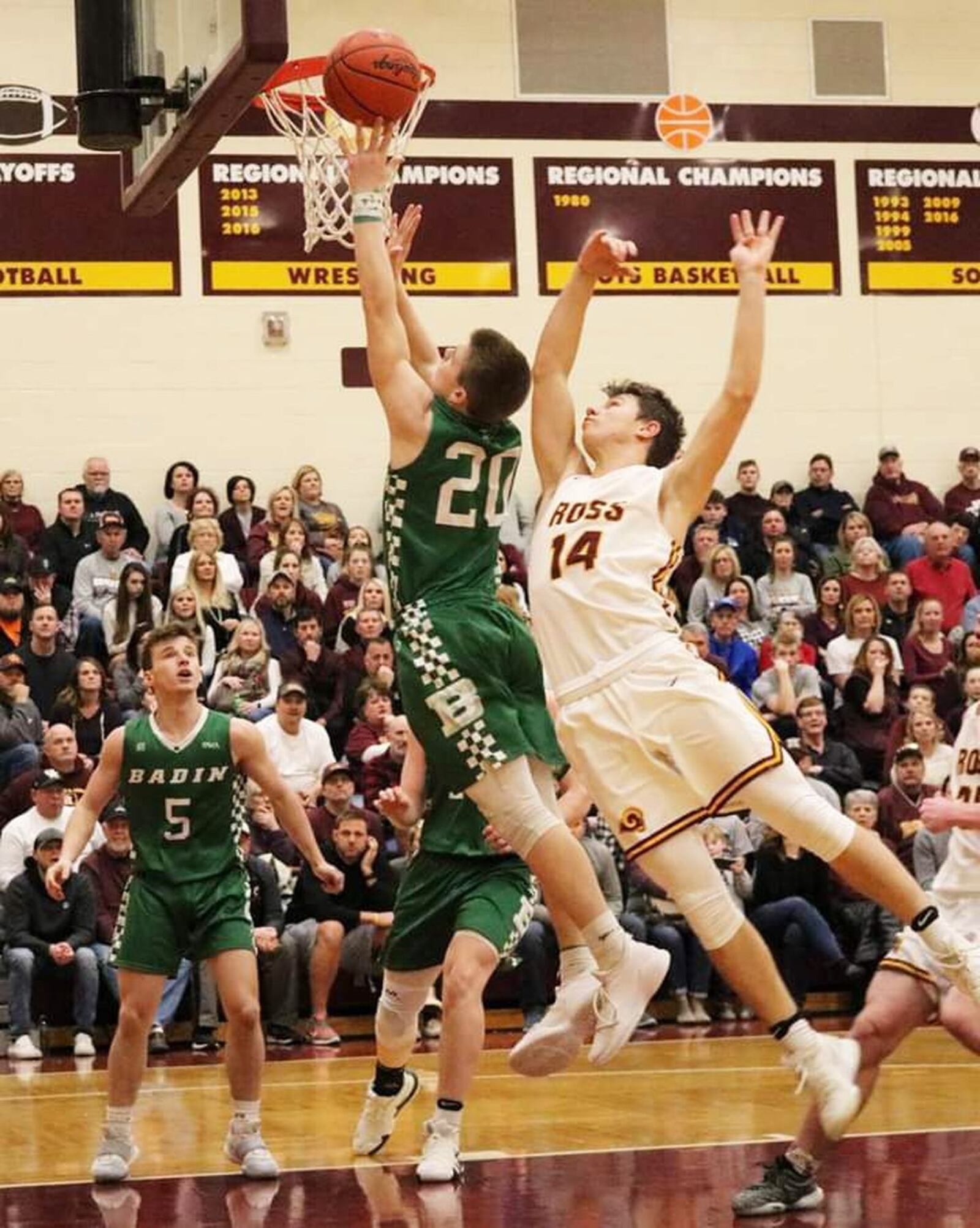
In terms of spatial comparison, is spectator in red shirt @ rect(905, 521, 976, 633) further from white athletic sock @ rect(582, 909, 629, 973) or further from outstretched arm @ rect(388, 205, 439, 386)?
white athletic sock @ rect(582, 909, 629, 973)

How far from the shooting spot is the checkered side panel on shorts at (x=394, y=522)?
701 cm

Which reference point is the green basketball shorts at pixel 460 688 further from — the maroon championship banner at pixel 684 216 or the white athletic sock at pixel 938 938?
the maroon championship banner at pixel 684 216

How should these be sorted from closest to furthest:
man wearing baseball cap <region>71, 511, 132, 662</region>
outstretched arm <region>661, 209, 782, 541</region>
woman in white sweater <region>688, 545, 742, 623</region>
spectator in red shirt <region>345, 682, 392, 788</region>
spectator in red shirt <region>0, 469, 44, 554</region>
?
outstretched arm <region>661, 209, 782, 541</region> → spectator in red shirt <region>345, 682, 392, 788</region> → man wearing baseball cap <region>71, 511, 132, 662</region> → woman in white sweater <region>688, 545, 742, 623</region> → spectator in red shirt <region>0, 469, 44, 554</region>

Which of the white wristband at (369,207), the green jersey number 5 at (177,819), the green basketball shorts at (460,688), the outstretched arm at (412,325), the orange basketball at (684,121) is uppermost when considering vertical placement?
the orange basketball at (684,121)

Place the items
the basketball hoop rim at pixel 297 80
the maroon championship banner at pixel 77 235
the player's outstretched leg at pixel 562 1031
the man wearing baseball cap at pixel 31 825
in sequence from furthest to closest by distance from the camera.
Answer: the maroon championship banner at pixel 77 235 → the man wearing baseball cap at pixel 31 825 → the basketball hoop rim at pixel 297 80 → the player's outstretched leg at pixel 562 1031

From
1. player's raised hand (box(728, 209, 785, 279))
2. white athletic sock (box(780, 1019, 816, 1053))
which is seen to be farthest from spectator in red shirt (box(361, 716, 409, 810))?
white athletic sock (box(780, 1019, 816, 1053))

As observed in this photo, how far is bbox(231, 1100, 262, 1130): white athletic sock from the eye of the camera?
756 centimetres

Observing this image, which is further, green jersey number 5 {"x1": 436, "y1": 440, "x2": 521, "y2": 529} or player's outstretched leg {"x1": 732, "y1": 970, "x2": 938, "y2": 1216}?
green jersey number 5 {"x1": 436, "y1": 440, "x2": 521, "y2": 529}

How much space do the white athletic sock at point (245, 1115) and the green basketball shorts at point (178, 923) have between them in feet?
1.80

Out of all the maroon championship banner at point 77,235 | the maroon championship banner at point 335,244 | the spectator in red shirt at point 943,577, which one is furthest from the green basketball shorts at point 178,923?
the maroon championship banner at point 335,244

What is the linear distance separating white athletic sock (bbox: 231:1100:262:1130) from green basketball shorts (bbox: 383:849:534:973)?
27.9 inches

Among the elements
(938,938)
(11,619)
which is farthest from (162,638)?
(11,619)

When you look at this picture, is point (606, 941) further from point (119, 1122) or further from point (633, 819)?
point (119, 1122)

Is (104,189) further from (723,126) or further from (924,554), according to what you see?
(924,554)
